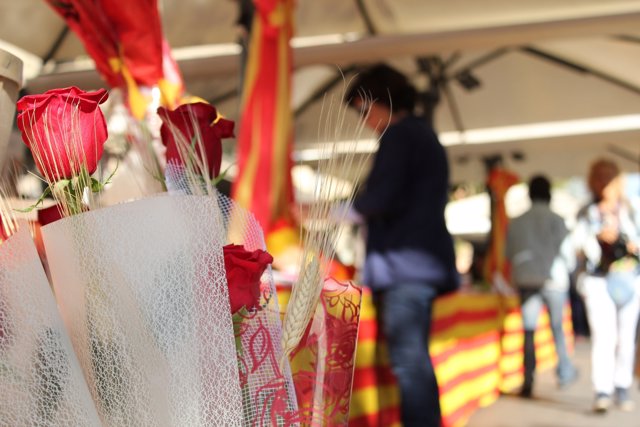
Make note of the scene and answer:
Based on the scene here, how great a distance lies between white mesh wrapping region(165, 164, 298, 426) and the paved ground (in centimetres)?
373

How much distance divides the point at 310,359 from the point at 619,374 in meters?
4.07

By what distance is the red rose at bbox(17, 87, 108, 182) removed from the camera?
Answer: 657 millimetres

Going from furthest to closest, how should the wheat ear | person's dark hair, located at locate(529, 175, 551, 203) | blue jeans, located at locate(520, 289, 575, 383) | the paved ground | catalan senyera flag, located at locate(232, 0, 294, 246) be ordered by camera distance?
person's dark hair, located at locate(529, 175, 551, 203) < blue jeans, located at locate(520, 289, 575, 383) < the paved ground < catalan senyera flag, located at locate(232, 0, 294, 246) < the wheat ear

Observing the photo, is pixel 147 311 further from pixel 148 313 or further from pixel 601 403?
pixel 601 403

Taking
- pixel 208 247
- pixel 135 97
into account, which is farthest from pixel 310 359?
pixel 135 97

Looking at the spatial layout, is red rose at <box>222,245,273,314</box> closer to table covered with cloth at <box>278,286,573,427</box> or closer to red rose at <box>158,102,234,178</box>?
red rose at <box>158,102,234,178</box>

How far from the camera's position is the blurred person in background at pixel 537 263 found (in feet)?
16.4

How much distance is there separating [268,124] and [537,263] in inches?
93.4

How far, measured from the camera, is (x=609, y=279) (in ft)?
13.8

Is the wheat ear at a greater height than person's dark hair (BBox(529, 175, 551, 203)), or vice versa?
person's dark hair (BBox(529, 175, 551, 203))

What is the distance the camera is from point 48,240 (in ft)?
2.02

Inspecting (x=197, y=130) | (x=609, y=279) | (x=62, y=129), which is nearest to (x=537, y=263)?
(x=609, y=279)

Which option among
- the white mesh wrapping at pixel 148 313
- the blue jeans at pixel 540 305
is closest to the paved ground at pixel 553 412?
the blue jeans at pixel 540 305

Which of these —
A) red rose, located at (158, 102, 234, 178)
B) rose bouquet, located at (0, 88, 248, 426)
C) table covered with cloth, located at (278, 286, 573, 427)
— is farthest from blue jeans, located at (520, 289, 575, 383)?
rose bouquet, located at (0, 88, 248, 426)
